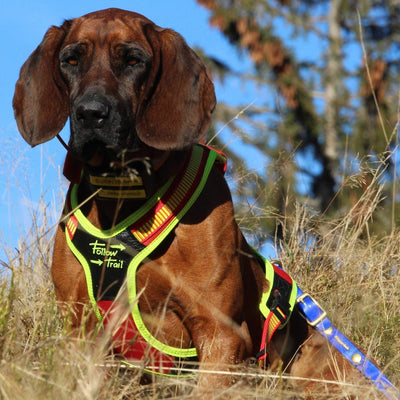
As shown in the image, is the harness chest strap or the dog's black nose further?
the harness chest strap

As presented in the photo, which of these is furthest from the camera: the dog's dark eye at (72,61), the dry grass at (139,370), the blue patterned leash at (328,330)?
the blue patterned leash at (328,330)

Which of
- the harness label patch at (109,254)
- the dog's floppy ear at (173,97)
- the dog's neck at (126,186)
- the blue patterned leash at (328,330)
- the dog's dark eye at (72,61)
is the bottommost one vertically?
the blue patterned leash at (328,330)

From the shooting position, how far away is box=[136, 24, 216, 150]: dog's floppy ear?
9.24 feet

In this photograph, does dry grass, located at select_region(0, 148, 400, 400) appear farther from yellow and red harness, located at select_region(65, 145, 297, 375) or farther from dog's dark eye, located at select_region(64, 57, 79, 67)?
dog's dark eye, located at select_region(64, 57, 79, 67)

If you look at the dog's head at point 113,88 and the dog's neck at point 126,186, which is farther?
the dog's neck at point 126,186

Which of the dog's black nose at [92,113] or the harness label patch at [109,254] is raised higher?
the dog's black nose at [92,113]

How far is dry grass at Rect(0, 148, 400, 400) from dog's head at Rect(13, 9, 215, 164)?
45 cm

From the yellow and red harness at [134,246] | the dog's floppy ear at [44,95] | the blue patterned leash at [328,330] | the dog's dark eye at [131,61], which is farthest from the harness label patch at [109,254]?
the blue patterned leash at [328,330]

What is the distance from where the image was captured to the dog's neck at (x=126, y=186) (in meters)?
→ 2.88

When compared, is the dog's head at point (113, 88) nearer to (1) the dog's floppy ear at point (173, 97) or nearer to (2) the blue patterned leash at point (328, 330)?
(1) the dog's floppy ear at point (173, 97)

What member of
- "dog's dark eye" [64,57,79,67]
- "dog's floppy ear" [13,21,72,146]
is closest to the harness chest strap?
"dog's floppy ear" [13,21,72,146]

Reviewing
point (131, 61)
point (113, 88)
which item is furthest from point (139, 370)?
point (131, 61)

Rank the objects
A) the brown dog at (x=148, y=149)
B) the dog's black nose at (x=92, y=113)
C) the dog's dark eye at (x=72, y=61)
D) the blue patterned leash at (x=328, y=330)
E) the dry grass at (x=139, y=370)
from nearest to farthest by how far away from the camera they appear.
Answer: the dry grass at (x=139, y=370)
the dog's black nose at (x=92, y=113)
the brown dog at (x=148, y=149)
the dog's dark eye at (x=72, y=61)
the blue patterned leash at (x=328, y=330)

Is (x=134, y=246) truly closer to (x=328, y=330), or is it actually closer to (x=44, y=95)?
(x=44, y=95)
